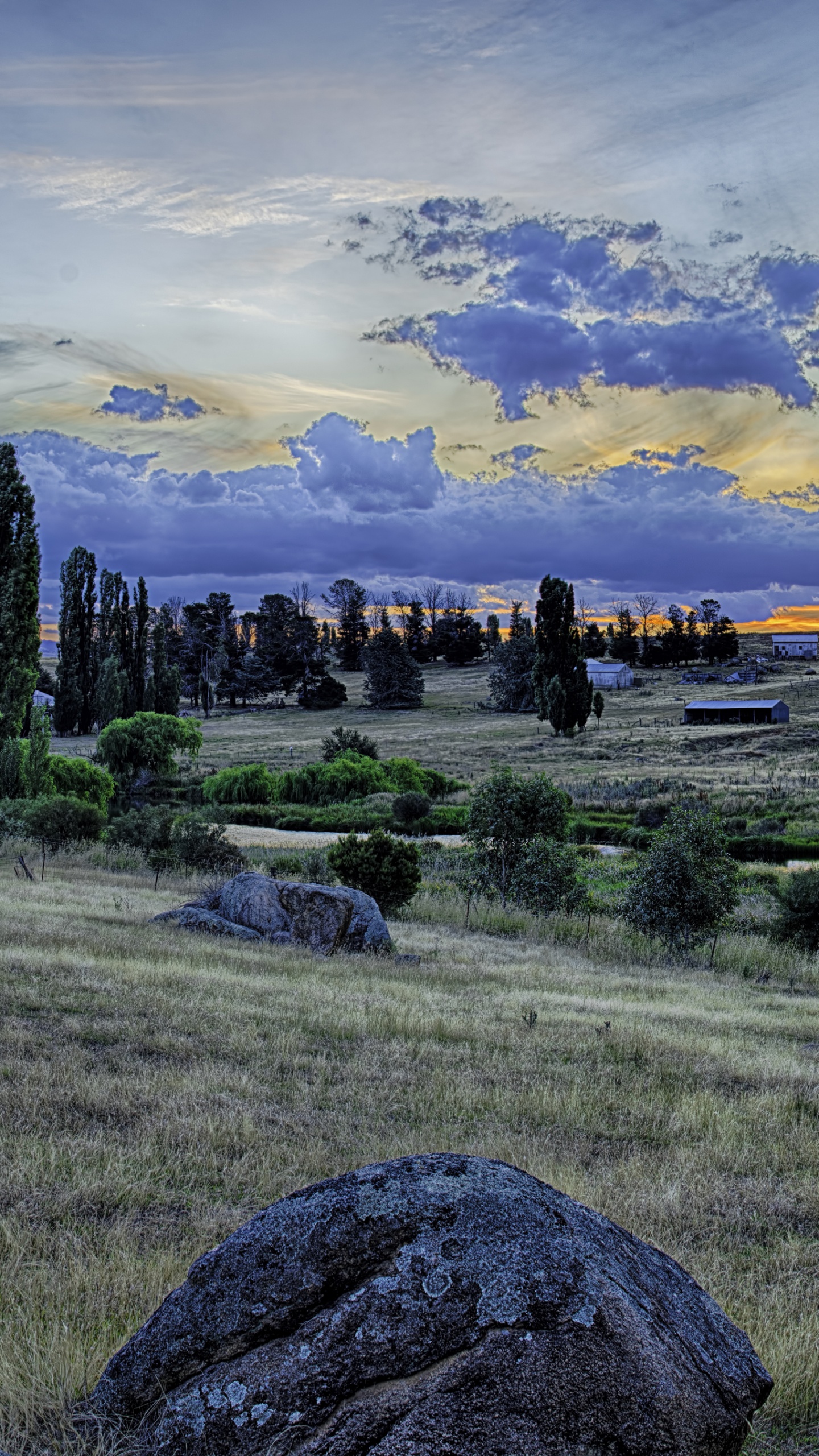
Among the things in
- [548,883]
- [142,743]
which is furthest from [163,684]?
[548,883]

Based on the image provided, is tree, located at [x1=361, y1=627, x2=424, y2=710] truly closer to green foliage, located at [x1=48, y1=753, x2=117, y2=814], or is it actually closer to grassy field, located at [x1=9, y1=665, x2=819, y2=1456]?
green foliage, located at [x1=48, y1=753, x2=117, y2=814]

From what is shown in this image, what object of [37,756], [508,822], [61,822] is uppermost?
[37,756]

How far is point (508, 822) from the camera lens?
29094 mm

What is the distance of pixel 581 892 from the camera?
26859 mm

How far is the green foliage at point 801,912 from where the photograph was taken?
76.8 feet

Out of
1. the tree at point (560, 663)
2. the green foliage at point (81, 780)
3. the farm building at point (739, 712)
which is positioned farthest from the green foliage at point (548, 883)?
the farm building at point (739, 712)

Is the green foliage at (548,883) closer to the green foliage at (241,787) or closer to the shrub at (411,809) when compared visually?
the shrub at (411,809)

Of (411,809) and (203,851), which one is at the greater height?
(203,851)

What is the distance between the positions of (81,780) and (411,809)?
16942 millimetres

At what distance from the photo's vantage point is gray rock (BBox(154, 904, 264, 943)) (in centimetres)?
1836

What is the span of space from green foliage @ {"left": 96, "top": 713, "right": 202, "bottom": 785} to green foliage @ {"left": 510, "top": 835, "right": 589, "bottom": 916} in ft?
130

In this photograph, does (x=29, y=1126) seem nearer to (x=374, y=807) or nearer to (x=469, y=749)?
(x=374, y=807)

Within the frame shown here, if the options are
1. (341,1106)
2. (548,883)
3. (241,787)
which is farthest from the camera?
(241,787)

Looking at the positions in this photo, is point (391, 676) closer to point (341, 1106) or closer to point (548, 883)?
point (548, 883)
